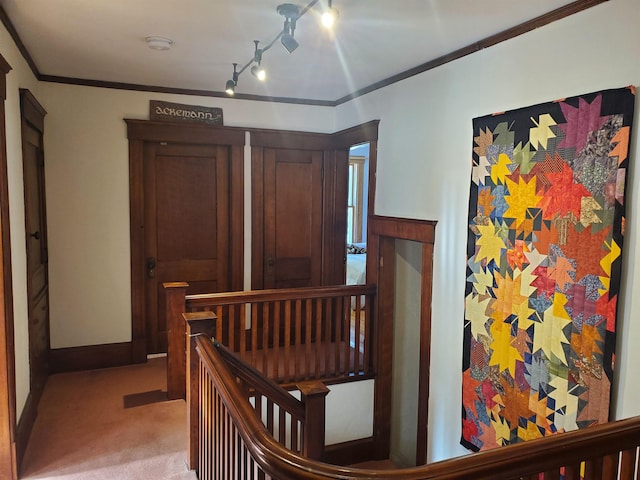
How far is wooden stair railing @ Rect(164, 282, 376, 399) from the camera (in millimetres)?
3389

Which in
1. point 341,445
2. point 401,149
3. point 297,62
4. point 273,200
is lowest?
point 341,445

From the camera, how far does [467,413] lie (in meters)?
3.02

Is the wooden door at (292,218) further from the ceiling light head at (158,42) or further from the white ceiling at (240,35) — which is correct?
the ceiling light head at (158,42)

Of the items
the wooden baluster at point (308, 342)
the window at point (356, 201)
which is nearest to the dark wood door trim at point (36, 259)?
the wooden baluster at point (308, 342)

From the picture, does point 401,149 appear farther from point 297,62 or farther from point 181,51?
point 181,51

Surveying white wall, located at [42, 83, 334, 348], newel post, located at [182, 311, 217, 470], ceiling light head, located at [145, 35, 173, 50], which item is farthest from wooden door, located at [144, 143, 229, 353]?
newel post, located at [182, 311, 217, 470]

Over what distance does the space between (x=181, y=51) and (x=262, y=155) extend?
1598mm

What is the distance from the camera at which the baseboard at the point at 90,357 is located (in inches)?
163

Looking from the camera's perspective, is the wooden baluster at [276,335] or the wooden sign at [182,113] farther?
the wooden sign at [182,113]

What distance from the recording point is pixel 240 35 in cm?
287

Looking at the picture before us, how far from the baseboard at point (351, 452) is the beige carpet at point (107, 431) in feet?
4.59

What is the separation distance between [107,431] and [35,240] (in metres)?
1.57

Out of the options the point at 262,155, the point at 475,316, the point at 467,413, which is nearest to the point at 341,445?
the point at 467,413

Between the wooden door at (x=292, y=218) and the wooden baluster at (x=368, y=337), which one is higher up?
the wooden door at (x=292, y=218)
